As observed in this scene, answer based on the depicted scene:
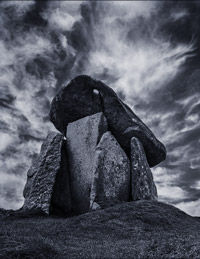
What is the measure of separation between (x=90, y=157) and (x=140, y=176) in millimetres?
2889

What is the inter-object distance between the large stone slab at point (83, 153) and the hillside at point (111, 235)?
3.00m

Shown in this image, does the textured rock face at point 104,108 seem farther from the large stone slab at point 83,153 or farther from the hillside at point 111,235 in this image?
the hillside at point 111,235

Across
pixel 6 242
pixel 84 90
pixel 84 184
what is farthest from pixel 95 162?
pixel 6 242

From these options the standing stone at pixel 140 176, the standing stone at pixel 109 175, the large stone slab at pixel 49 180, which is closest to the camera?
the standing stone at pixel 109 175

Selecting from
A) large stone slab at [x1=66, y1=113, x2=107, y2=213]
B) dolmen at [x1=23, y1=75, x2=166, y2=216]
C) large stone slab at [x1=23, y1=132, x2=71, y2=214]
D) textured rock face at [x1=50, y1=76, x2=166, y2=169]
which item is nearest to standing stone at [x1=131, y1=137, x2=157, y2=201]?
dolmen at [x1=23, y1=75, x2=166, y2=216]

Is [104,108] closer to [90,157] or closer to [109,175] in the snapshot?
[90,157]

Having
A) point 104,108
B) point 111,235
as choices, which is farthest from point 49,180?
point 111,235

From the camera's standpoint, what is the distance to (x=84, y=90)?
57.2ft

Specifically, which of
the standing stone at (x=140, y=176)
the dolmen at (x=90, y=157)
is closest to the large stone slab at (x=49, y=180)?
the dolmen at (x=90, y=157)

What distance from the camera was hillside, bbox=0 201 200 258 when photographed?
19.0 ft

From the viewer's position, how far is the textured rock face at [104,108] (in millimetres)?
17016

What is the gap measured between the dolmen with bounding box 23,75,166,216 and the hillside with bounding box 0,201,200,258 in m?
2.16

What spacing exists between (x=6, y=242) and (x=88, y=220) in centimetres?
462

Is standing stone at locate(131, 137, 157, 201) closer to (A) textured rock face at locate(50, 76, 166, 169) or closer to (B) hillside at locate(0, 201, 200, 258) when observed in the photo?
(A) textured rock face at locate(50, 76, 166, 169)
